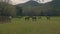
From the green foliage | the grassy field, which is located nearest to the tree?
the green foliage

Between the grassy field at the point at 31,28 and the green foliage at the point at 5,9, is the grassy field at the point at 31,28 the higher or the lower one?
the lower one

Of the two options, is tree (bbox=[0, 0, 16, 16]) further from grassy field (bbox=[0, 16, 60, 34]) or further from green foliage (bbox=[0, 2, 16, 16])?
grassy field (bbox=[0, 16, 60, 34])

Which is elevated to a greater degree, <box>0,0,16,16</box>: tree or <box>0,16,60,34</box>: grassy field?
<box>0,0,16,16</box>: tree

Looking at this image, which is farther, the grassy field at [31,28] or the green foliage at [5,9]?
the green foliage at [5,9]

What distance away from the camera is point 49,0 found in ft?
144

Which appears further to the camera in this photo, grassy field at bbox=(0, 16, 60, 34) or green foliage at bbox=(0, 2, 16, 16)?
green foliage at bbox=(0, 2, 16, 16)

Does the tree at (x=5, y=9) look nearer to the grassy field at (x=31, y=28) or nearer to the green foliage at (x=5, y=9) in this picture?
the green foliage at (x=5, y=9)

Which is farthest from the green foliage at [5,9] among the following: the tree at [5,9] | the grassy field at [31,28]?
the grassy field at [31,28]

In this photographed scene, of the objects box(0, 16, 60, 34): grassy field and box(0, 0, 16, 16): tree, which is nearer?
box(0, 16, 60, 34): grassy field

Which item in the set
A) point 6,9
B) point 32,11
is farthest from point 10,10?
point 32,11

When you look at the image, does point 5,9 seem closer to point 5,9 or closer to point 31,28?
point 5,9

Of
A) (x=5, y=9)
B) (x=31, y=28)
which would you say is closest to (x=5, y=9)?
(x=5, y=9)

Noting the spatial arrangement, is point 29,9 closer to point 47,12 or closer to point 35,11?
point 35,11

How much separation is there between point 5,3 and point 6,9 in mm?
1291
